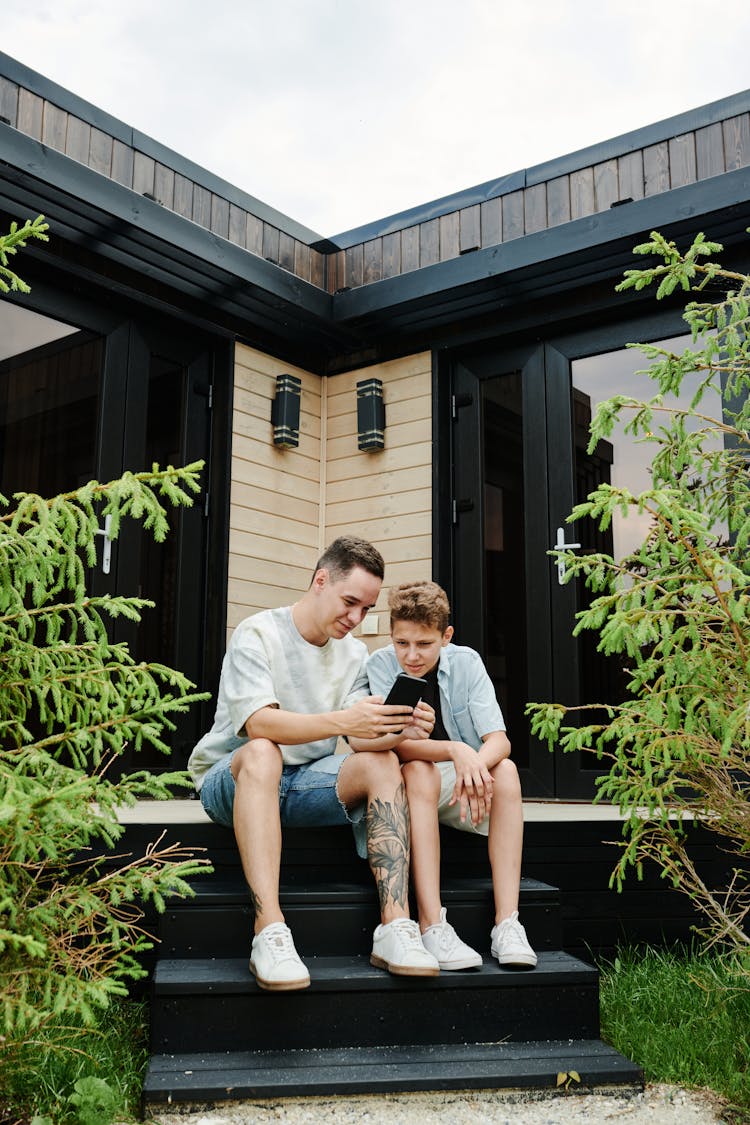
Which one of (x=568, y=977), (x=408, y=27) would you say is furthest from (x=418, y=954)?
(x=408, y=27)

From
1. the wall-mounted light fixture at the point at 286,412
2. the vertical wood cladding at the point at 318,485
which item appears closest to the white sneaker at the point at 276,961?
the vertical wood cladding at the point at 318,485

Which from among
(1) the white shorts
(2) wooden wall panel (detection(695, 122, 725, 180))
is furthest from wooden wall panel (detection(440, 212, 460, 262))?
(1) the white shorts

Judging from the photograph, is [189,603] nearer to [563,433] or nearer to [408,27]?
[563,433]

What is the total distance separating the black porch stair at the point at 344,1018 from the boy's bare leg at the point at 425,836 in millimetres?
140

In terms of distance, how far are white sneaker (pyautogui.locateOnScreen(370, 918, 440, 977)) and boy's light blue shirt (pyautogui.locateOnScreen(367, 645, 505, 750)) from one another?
0.58 m

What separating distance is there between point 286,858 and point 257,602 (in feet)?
6.52

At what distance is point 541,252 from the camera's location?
13.1 ft

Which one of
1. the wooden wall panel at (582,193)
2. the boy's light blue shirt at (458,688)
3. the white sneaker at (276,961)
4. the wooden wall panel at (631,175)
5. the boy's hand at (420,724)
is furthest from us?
the wooden wall panel at (582,193)

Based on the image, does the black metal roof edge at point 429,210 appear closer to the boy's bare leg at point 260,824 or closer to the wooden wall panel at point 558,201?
the wooden wall panel at point 558,201

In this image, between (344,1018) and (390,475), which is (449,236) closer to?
(390,475)

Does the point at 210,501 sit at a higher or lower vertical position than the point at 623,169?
lower

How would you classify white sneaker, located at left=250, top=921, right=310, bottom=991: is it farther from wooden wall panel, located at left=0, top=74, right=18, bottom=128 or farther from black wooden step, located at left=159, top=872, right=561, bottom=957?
wooden wall panel, located at left=0, top=74, right=18, bottom=128

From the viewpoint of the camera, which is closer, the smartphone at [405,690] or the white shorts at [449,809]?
the smartphone at [405,690]

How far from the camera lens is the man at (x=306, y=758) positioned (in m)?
2.16
